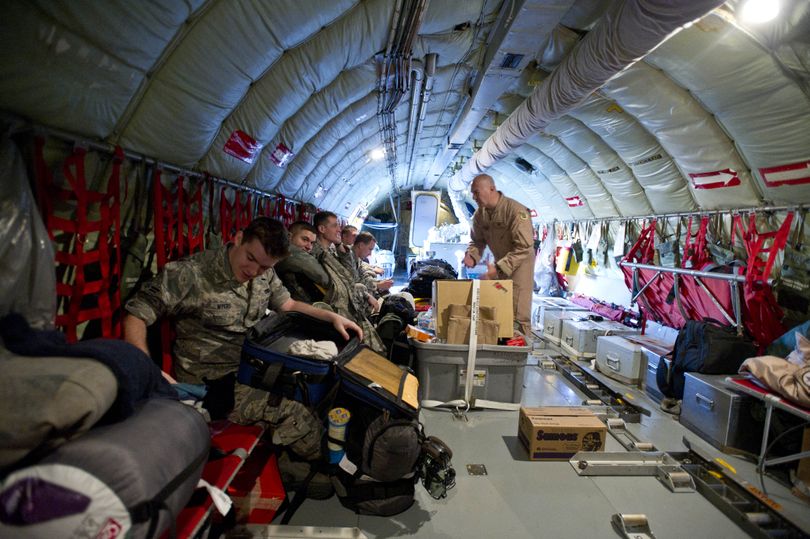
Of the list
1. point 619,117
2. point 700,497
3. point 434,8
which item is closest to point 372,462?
point 700,497

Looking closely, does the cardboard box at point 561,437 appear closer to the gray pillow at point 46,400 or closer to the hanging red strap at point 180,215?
the gray pillow at point 46,400

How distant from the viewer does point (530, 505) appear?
2092 millimetres

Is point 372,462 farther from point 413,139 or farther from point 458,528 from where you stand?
point 413,139

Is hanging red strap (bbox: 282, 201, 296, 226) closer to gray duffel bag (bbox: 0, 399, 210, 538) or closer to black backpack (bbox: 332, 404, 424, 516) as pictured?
black backpack (bbox: 332, 404, 424, 516)

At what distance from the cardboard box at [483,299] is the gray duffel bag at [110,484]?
240 centimetres

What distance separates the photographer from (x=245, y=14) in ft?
7.18

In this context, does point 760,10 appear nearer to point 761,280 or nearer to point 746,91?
point 746,91

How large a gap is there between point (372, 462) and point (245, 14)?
2.89m

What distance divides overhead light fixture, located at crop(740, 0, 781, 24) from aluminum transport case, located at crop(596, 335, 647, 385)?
323cm

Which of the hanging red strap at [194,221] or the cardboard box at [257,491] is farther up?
the hanging red strap at [194,221]

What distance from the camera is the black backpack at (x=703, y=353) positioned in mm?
3256

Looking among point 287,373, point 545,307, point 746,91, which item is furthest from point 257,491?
point 545,307

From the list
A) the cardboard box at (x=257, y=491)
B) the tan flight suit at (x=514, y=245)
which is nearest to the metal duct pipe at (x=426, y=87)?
the tan flight suit at (x=514, y=245)

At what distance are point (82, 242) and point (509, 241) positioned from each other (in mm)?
3750
